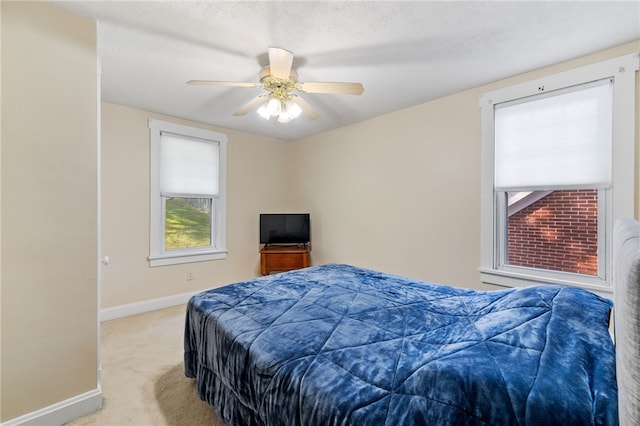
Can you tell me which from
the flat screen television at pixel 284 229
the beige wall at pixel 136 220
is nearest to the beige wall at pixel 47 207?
the beige wall at pixel 136 220

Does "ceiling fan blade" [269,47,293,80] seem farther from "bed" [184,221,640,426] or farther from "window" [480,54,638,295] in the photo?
"window" [480,54,638,295]

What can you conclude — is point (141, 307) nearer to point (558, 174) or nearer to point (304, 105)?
point (304, 105)

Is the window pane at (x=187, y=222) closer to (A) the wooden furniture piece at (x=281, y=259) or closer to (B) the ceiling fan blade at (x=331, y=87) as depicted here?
(A) the wooden furniture piece at (x=281, y=259)

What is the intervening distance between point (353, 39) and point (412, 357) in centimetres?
199

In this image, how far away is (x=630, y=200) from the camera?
6.82 ft

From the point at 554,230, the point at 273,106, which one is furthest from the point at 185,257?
the point at 554,230

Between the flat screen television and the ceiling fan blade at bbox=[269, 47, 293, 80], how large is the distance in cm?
275

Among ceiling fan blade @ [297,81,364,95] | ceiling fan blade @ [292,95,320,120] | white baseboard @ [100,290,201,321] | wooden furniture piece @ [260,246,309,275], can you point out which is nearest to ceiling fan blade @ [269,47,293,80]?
ceiling fan blade @ [297,81,364,95]

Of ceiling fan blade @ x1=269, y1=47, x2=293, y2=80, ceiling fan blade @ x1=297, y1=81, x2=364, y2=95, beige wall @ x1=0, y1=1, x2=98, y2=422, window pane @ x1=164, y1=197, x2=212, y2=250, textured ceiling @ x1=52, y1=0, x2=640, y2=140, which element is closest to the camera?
beige wall @ x1=0, y1=1, x2=98, y2=422

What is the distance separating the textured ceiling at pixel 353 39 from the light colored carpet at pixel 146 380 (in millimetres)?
2439

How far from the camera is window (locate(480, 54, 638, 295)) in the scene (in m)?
2.13

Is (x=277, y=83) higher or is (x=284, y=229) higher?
(x=277, y=83)

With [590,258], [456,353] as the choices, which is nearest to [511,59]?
[590,258]

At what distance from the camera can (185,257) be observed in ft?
12.7
